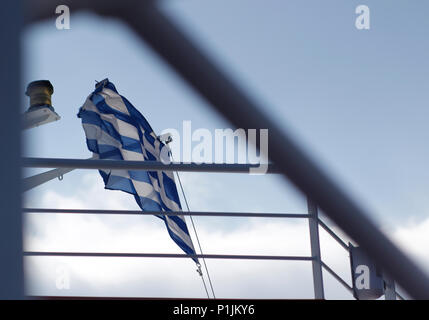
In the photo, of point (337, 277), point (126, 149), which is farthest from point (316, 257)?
point (126, 149)

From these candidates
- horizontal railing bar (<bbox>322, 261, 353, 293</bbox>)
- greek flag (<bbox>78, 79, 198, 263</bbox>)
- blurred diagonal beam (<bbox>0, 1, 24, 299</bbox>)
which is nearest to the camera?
blurred diagonal beam (<bbox>0, 1, 24, 299</bbox>)

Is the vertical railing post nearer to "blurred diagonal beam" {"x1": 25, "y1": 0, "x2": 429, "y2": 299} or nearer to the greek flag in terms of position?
the greek flag

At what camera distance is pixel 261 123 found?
0.93 ft

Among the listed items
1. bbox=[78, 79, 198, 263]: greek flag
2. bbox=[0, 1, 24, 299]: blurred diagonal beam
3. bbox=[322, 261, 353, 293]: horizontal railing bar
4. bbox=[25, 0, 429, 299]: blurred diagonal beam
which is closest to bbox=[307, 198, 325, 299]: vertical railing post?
bbox=[322, 261, 353, 293]: horizontal railing bar

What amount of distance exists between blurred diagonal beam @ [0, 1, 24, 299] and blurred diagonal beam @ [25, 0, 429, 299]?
0.01 metres

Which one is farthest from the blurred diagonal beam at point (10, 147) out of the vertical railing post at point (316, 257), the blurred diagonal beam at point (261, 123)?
the vertical railing post at point (316, 257)

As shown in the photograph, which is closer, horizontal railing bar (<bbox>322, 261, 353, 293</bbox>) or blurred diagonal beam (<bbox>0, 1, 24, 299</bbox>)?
blurred diagonal beam (<bbox>0, 1, 24, 299</bbox>)

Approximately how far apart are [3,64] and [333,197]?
0.19 meters

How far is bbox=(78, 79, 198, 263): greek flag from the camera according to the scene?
2.29 meters

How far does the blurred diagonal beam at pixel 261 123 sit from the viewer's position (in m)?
0.26

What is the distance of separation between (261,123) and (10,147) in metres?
0.12

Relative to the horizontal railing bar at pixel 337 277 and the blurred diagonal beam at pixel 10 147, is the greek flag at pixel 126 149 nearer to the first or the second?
the horizontal railing bar at pixel 337 277

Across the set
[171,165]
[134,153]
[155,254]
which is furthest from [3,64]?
[134,153]

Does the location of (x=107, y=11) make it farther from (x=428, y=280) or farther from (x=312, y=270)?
(x=312, y=270)
